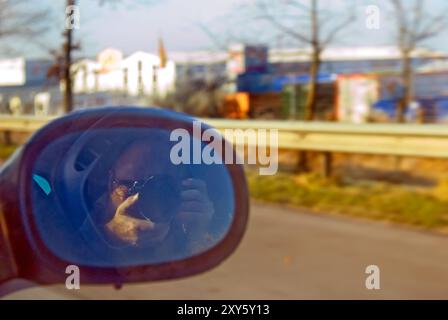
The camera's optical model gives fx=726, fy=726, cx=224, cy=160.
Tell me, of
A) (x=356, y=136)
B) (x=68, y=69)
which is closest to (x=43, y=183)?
(x=68, y=69)

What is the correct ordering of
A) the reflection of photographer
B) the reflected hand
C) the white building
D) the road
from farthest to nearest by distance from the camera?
1. the white building
2. the road
3. the reflected hand
4. the reflection of photographer

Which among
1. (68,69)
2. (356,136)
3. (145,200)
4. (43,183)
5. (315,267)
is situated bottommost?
(315,267)

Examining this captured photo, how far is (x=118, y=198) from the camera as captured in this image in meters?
3.09

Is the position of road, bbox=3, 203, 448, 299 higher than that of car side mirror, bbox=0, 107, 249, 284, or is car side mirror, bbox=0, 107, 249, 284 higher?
car side mirror, bbox=0, 107, 249, 284

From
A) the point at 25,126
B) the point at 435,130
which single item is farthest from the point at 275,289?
the point at 25,126

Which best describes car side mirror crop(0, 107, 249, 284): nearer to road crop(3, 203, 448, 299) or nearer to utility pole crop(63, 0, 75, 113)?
road crop(3, 203, 448, 299)

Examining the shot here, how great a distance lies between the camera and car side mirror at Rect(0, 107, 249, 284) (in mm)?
2760

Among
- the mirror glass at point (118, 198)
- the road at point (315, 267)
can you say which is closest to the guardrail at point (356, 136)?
the road at point (315, 267)

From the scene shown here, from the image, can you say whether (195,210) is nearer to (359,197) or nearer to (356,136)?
(359,197)

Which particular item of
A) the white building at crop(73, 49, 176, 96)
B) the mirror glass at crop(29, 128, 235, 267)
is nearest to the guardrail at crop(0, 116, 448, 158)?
the white building at crop(73, 49, 176, 96)

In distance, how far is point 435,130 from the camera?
856 centimetres

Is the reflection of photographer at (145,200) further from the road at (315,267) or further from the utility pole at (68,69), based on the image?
the utility pole at (68,69)

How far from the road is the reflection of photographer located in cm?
149

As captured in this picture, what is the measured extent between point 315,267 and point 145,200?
10.6 feet
